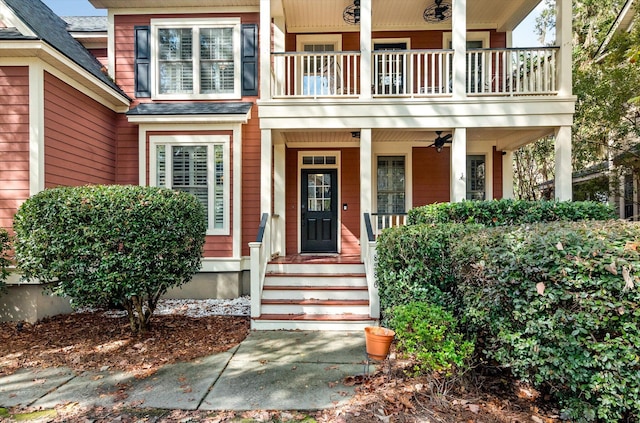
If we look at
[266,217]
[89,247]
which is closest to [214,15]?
[266,217]

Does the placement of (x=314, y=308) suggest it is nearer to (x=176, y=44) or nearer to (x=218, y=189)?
(x=218, y=189)

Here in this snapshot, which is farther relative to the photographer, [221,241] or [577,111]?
[577,111]

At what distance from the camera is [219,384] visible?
3.45 meters

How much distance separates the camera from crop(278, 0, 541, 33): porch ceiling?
7133 millimetres

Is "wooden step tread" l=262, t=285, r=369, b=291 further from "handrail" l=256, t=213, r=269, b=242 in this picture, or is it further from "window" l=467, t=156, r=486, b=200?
"window" l=467, t=156, r=486, b=200

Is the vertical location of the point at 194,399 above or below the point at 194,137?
below

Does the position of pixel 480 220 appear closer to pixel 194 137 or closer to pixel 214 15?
pixel 194 137

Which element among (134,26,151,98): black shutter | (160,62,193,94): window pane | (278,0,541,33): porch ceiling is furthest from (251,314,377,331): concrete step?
(278,0,541,33): porch ceiling

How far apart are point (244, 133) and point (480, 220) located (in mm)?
5035

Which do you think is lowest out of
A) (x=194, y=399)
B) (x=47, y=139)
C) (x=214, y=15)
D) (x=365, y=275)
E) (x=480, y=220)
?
(x=194, y=399)

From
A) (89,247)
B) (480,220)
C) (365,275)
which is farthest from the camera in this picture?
(365,275)

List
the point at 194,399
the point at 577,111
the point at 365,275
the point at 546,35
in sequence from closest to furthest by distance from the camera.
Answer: the point at 194,399 < the point at 365,275 < the point at 577,111 < the point at 546,35

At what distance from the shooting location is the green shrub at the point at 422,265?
362 centimetres

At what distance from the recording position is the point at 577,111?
9.23m
